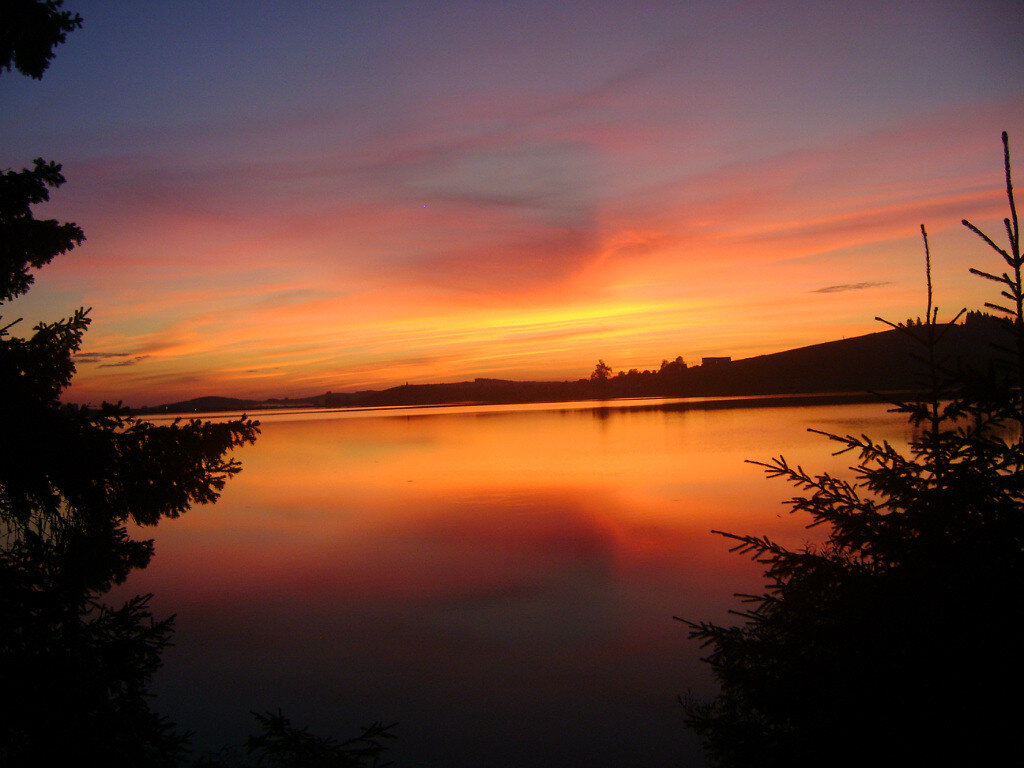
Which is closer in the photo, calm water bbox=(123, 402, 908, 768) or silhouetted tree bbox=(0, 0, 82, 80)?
silhouetted tree bbox=(0, 0, 82, 80)

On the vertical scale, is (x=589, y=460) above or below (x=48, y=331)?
below

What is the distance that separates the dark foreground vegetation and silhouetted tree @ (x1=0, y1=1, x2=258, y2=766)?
1 centimetres

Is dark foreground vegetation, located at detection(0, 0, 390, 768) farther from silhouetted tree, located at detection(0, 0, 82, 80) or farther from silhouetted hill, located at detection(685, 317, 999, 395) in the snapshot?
silhouetted hill, located at detection(685, 317, 999, 395)

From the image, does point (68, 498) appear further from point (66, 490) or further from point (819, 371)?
point (819, 371)

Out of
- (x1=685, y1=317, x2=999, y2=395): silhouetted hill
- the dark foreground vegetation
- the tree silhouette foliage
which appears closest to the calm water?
the dark foreground vegetation

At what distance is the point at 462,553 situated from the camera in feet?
69.7

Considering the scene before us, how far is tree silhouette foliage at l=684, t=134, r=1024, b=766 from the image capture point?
8.02 ft

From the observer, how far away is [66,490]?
5008 millimetres

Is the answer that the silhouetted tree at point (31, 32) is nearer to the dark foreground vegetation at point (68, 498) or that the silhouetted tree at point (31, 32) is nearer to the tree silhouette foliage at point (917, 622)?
the dark foreground vegetation at point (68, 498)

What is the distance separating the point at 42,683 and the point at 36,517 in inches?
72.4

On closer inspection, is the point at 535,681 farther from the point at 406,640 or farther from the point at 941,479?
the point at 941,479

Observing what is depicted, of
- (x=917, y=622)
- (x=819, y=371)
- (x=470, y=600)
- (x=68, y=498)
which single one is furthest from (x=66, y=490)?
(x=819, y=371)

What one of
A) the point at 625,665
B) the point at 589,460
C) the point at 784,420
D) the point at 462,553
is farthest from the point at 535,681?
the point at 784,420

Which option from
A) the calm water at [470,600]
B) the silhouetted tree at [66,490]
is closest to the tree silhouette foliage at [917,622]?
the silhouetted tree at [66,490]
